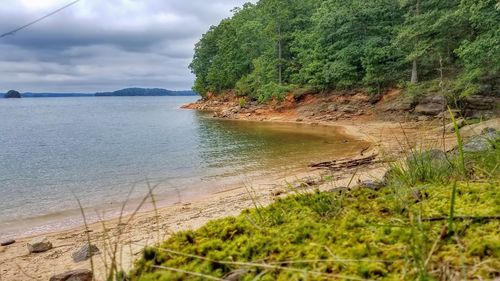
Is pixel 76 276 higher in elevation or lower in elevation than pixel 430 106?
lower

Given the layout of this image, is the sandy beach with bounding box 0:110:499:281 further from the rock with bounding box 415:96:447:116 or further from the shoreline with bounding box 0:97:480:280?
the rock with bounding box 415:96:447:116

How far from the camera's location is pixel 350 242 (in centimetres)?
131

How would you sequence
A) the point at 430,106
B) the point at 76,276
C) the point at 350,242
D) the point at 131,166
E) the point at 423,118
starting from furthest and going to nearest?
the point at 430,106
the point at 423,118
the point at 131,166
the point at 76,276
the point at 350,242

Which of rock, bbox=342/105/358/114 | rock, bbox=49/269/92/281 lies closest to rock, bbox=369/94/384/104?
rock, bbox=342/105/358/114

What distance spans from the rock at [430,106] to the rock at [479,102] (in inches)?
81.3

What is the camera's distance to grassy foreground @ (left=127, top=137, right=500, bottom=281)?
1.10 meters

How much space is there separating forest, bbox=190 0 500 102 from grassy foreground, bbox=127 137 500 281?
15076 millimetres

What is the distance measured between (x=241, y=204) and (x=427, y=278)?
807 cm

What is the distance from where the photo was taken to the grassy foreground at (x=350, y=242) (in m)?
1.10

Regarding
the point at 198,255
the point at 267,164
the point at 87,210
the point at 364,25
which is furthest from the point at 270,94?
the point at 198,255

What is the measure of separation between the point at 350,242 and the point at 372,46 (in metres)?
29.1

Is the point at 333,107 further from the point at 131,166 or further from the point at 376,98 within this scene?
the point at 131,166

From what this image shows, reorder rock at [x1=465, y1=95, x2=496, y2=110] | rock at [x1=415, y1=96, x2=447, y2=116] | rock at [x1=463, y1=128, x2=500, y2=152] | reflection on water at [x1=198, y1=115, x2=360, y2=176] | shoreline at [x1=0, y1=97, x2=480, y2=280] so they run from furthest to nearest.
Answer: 1. rock at [x1=415, y1=96, x2=447, y2=116]
2. rock at [x1=465, y1=95, x2=496, y2=110]
3. reflection on water at [x1=198, y1=115, x2=360, y2=176]
4. shoreline at [x1=0, y1=97, x2=480, y2=280]
5. rock at [x1=463, y1=128, x2=500, y2=152]

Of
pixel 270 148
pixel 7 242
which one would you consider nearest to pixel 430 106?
pixel 270 148
